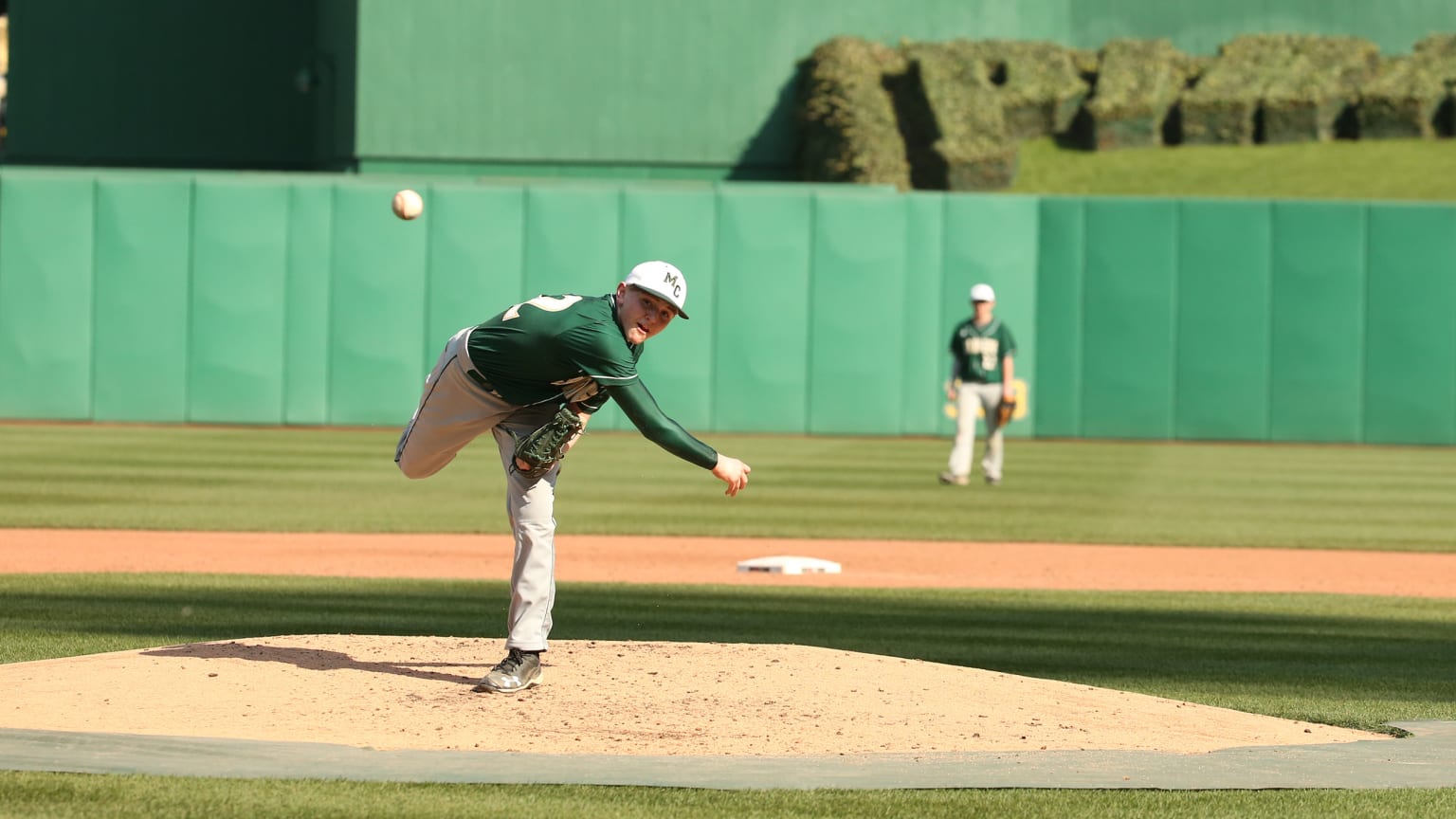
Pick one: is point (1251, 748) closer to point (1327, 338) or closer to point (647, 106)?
point (1327, 338)

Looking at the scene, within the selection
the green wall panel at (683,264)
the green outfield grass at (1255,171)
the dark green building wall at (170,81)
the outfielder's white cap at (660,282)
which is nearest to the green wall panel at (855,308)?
the green wall panel at (683,264)

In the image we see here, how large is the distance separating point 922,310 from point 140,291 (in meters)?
10.4

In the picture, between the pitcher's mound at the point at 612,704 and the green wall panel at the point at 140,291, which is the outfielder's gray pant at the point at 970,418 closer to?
the pitcher's mound at the point at 612,704

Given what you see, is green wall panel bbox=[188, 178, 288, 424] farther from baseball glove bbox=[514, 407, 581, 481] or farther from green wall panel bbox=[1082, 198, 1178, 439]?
baseball glove bbox=[514, 407, 581, 481]

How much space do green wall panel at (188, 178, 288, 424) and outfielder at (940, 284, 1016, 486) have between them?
33.2 ft

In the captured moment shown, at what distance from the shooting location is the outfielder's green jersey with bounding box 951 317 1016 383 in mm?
18375

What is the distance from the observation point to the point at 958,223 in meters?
25.7

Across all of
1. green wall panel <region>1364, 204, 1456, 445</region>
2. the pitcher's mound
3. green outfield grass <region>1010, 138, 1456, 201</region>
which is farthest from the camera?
green outfield grass <region>1010, 138, 1456, 201</region>

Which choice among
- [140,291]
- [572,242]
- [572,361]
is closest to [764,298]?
[572,242]

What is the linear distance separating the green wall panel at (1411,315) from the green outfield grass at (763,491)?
57.7 inches

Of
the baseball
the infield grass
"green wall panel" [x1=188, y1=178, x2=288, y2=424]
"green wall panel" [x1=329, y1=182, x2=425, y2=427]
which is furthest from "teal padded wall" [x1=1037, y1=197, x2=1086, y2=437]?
the infield grass

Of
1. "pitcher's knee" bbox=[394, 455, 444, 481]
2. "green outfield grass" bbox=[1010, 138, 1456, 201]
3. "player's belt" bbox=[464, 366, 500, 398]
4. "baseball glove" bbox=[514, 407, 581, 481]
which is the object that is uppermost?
"green outfield grass" bbox=[1010, 138, 1456, 201]

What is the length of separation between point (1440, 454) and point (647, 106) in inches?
595

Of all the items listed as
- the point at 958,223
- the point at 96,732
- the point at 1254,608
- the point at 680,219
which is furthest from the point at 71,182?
the point at 96,732
